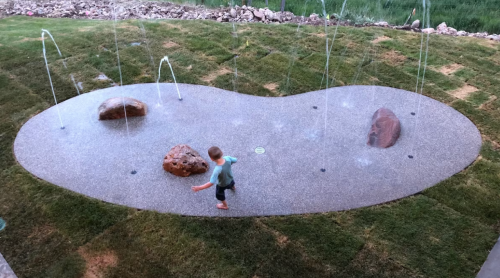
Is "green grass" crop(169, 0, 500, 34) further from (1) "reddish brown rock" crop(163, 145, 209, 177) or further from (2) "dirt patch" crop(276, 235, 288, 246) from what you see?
(2) "dirt patch" crop(276, 235, 288, 246)

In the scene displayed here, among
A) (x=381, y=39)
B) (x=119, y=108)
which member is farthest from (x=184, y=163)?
(x=381, y=39)

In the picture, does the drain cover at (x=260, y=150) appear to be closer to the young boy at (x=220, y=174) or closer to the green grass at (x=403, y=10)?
the young boy at (x=220, y=174)

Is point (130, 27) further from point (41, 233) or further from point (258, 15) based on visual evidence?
point (41, 233)

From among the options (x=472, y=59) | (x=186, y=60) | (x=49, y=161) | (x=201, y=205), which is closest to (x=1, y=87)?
(x=49, y=161)

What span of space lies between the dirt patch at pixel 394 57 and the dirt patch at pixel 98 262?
24.4ft

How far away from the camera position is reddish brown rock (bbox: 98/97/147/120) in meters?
A: 6.27

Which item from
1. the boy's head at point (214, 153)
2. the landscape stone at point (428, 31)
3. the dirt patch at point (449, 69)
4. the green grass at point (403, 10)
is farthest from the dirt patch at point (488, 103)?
the boy's head at point (214, 153)

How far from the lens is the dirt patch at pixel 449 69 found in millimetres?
8180

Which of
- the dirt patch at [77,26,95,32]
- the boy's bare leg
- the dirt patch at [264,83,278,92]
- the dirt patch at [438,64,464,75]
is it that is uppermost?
the dirt patch at [77,26,95,32]

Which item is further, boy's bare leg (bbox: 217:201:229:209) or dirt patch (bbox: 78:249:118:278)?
boy's bare leg (bbox: 217:201:229:209)

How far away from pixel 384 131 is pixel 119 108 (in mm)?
4558

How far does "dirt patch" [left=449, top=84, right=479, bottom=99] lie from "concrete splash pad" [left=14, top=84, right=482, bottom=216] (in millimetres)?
672

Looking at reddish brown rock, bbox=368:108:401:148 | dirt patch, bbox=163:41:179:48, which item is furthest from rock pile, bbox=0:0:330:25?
reddish brown rock, bbox=368:108:401:148

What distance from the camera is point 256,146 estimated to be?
5715mm
